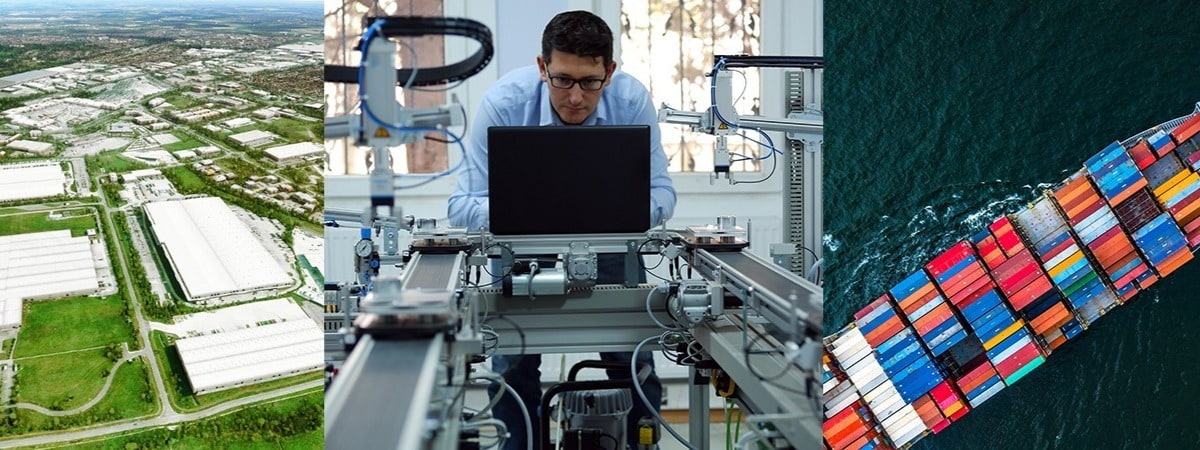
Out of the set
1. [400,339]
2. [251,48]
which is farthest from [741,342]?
[251,48]

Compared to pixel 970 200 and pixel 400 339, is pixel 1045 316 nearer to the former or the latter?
pixel 970 200

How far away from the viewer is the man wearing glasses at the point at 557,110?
113 centimetres

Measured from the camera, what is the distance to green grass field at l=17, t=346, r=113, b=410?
3014 millimetres

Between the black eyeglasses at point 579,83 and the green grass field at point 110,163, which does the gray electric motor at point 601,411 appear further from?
the green grass field at point 110,163

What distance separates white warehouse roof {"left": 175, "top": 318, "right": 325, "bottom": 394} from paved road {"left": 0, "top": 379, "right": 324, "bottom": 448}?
66 mm

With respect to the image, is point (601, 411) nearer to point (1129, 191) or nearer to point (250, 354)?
point (250, 354)

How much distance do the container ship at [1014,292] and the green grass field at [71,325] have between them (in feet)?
7.90

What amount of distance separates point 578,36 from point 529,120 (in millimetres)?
119

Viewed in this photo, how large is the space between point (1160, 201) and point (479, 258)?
9.90ft

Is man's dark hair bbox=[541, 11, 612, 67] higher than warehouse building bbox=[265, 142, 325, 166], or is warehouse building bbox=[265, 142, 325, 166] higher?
man's dark hair bbox=[541, 11, 612, 67]

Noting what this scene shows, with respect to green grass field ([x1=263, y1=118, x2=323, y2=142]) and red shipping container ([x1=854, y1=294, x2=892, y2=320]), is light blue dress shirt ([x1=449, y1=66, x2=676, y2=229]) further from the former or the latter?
red shipping container ([x1=854, y1=294, x2=892, y2=320])

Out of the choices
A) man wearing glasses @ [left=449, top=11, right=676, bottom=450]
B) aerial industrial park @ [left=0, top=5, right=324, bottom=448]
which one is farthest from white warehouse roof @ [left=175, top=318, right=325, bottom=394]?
man wearing glasses @ [left=449, top=11, right=676, bottom=450]

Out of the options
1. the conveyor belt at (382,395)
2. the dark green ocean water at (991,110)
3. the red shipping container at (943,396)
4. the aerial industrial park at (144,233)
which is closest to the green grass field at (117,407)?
the aerial industrial park at (144,233)

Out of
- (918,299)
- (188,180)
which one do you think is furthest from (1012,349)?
(188,180)
